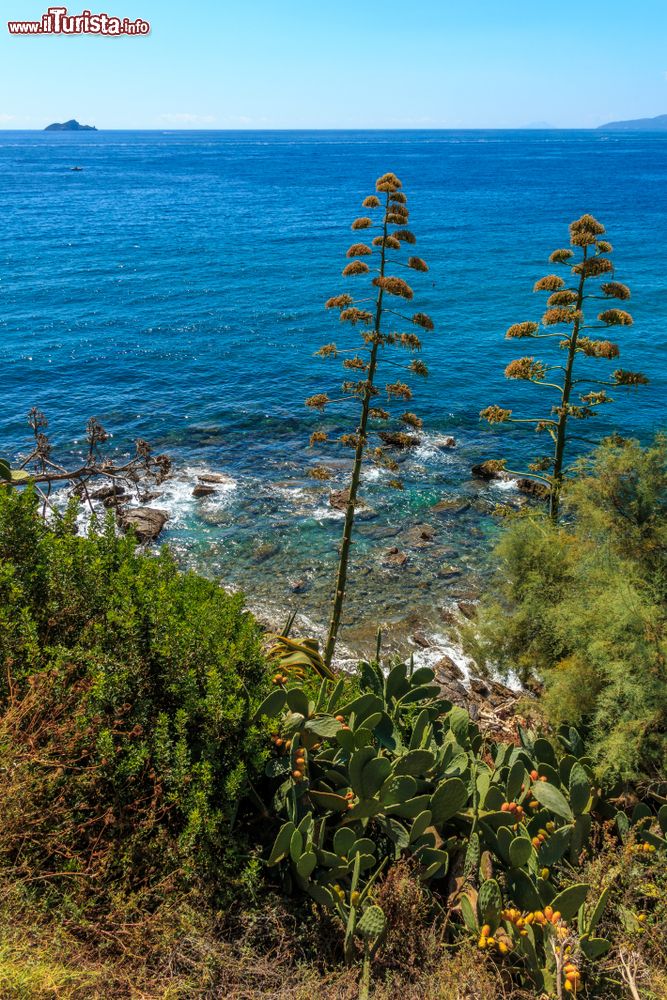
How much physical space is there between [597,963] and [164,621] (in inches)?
171

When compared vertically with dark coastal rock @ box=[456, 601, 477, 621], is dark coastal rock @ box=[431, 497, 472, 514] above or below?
above

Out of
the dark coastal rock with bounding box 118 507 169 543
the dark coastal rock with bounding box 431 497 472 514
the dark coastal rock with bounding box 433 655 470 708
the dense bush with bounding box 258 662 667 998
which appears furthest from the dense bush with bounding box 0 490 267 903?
the dark coastal rock with bounding box 431 497 472 514

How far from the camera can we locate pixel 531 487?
23.3 m

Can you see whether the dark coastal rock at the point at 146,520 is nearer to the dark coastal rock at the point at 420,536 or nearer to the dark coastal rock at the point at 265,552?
the dark coastal rock at the point at 265,552

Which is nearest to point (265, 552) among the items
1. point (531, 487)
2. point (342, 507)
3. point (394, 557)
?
point (342, 507)

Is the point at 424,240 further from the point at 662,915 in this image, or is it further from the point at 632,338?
the point at 662,915

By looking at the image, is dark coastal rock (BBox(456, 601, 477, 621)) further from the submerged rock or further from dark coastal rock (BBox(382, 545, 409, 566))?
dark coastal rock (BBox(382, 545, 409, 566))

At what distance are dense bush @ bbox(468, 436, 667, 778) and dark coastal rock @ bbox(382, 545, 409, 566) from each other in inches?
310

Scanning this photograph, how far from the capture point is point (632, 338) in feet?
126

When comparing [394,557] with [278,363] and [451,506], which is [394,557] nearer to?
[451,506]

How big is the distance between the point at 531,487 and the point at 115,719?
20.0 metres

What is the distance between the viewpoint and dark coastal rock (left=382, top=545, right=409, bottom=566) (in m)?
19.7

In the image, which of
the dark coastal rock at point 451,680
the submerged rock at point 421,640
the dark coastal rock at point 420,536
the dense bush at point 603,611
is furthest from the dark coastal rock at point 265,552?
the dense bush at point 603,611

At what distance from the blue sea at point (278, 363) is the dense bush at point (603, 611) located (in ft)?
21.7
